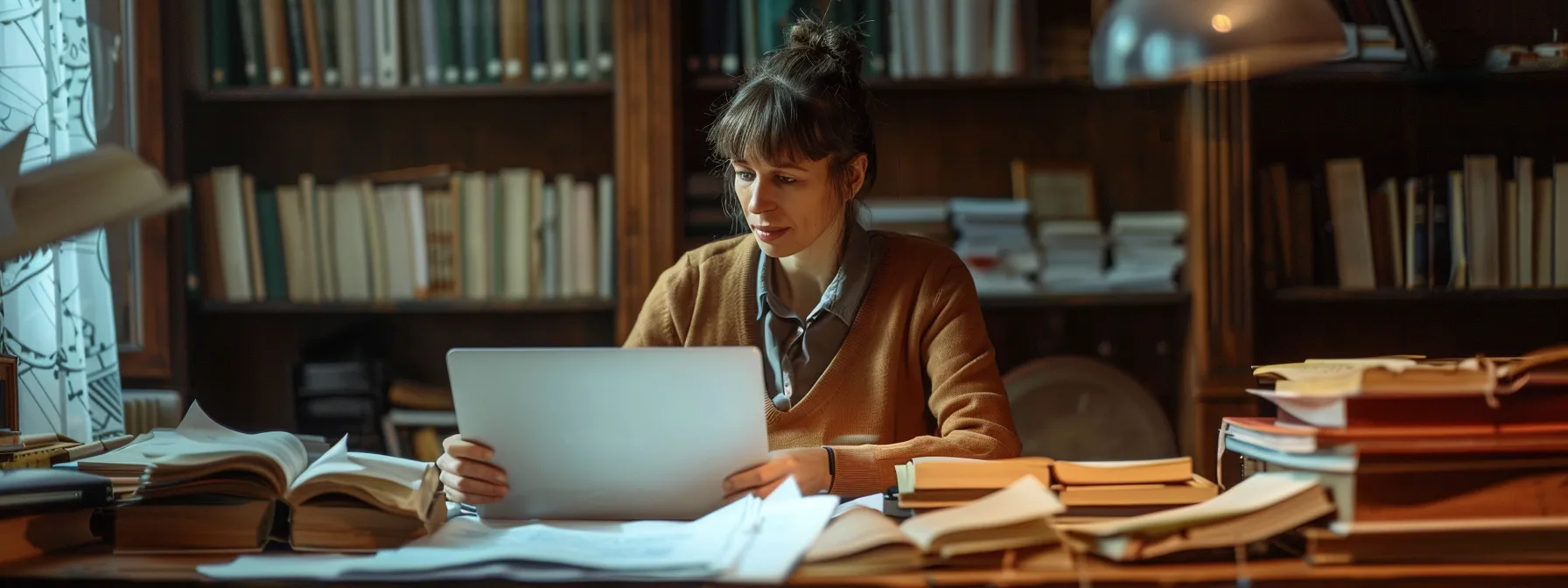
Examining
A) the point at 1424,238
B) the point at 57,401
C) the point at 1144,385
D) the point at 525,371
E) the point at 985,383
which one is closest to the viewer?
the point at 525,371

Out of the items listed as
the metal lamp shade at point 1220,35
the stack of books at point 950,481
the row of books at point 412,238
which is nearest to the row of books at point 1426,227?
the metal lamp shade at point 1220,35

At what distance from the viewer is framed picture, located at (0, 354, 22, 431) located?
4.12 feet

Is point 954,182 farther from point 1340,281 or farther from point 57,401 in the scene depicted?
point 57,401

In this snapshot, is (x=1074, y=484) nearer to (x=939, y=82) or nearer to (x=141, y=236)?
(x=939, y=82)

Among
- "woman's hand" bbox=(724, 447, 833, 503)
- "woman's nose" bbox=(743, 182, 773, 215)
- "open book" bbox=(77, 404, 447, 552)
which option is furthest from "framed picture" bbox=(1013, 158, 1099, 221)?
"open book" bbox=(77, 404, 447, 552)

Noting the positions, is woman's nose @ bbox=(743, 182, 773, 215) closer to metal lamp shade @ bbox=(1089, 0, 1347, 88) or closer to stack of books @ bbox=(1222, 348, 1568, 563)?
metal lamp shade @ bbox=(1089, 0, 1347, 88)

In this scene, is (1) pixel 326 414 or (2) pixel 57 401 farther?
(1) pixel 326 414

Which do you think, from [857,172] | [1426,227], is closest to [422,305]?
[857,172]

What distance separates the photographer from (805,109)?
1547mm

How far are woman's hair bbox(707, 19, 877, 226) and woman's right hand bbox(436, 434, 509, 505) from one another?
0.58m

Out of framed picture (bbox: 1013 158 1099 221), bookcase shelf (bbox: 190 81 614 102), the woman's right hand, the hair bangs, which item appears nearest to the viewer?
the woman's right hand

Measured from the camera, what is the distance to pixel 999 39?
240 centimetres

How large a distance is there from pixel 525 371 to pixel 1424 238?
79.1 inches

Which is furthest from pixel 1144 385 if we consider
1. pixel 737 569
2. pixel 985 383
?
pixel 737 569
